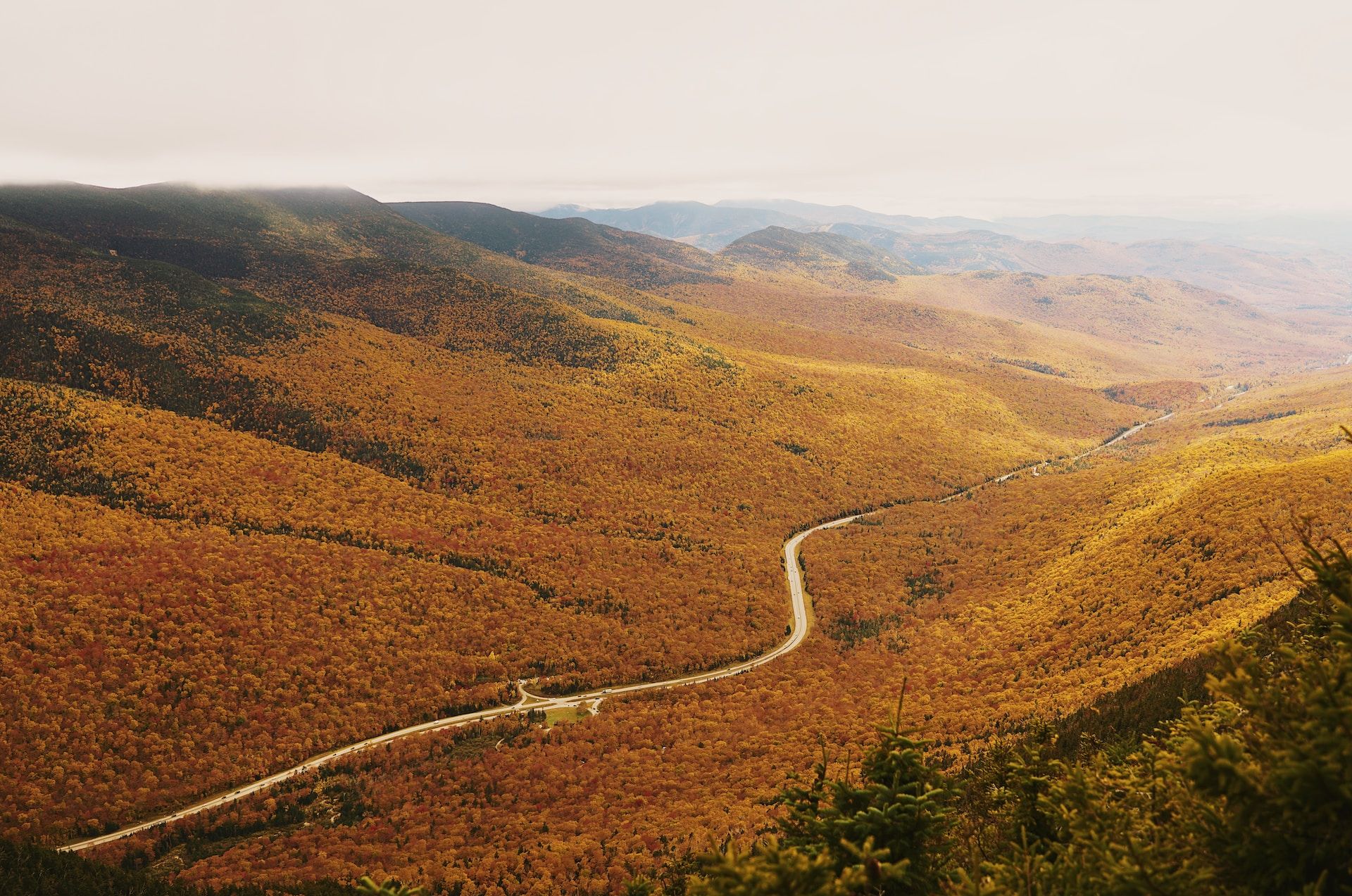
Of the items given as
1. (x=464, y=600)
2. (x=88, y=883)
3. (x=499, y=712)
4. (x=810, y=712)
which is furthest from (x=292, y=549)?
(x=810, y=712)

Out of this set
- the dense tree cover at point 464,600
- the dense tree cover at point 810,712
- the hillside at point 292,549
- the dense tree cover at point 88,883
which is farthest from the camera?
the hillside at point 292,549

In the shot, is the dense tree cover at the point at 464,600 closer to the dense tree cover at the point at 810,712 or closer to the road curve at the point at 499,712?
the dense tree cover at the point at 810,712

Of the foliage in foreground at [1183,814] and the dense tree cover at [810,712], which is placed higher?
the foliage in foreground at [1183,814]

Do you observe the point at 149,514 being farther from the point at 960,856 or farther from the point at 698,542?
the point at 960,856

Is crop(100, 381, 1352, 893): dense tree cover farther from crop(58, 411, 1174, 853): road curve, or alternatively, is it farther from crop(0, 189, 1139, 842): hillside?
crop(0, 189, 1139, 842): hillside

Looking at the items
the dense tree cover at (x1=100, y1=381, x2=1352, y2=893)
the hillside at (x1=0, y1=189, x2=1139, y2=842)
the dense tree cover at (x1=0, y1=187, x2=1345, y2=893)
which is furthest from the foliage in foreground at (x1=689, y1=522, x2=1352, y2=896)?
the hillside at (x1=0, y1=189, x2=1139, y2=842)

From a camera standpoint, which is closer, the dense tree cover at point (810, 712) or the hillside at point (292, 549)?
the dense tree cover at point (810, 712)

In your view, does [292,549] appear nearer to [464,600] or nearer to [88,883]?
[464,600]

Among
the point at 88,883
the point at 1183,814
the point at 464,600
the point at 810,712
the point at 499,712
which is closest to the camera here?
the point at 1183,814

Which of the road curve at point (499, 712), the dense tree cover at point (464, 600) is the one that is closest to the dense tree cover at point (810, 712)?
the dense tree cover at point (464, 600)
